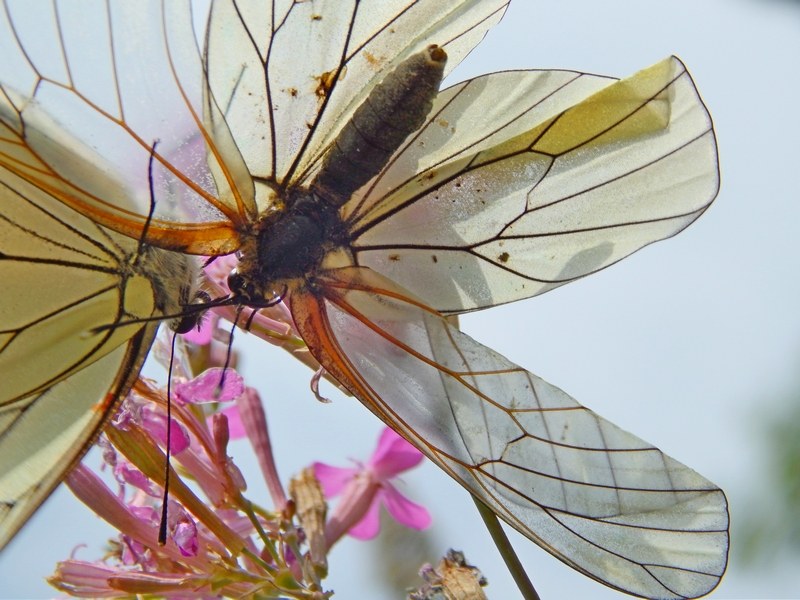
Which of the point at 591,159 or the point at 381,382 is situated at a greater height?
the point at 591,159

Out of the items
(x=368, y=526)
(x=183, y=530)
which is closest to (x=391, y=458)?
(x=368, y=526)

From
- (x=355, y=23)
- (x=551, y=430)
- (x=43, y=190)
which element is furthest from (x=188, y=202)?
(x=551, y=430)

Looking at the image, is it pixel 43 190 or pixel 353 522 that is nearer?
pixel 43 190

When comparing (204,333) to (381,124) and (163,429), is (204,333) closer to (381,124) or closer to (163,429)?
(163,429)

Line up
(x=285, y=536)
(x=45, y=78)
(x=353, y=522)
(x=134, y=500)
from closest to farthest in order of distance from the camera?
(x=45, y=78) < (x=285, y=536) < (x=134, y=500) < (x=353, y=522)

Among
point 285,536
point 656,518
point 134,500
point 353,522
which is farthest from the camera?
point 353,522

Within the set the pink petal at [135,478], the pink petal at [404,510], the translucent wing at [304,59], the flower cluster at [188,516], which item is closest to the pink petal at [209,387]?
the flower cluster at [188,516]

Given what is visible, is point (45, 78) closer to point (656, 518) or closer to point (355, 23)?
point (355, 23)
